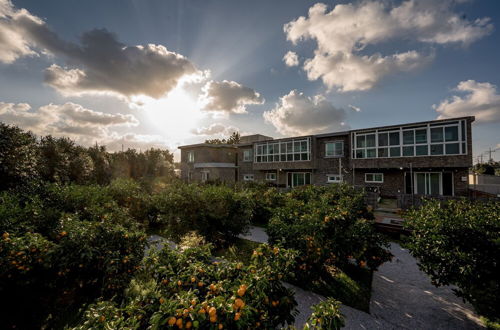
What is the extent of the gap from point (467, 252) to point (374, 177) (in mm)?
17582

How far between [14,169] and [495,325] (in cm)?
1804

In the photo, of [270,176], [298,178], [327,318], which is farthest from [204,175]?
[327,318]

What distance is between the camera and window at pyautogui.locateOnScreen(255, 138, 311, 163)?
2211cm

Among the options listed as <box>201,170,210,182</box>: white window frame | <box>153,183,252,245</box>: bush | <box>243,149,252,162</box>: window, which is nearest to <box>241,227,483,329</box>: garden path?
<box>153,183,252,245</box>: bush

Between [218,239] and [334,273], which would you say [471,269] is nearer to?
[334,273]

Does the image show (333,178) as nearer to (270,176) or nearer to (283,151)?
(283,151)

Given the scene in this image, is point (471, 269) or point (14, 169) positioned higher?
point (14, 169)

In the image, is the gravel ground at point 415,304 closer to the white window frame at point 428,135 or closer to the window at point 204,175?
the white window frame at point 428,135

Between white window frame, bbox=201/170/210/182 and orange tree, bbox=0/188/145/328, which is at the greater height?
white window frame, bbox=201/170/210/182

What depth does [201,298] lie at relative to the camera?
1.96 m

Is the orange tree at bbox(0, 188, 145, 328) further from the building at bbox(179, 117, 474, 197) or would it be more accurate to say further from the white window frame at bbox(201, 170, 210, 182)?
the white window frame at bbox(201, 170, 210, 182)

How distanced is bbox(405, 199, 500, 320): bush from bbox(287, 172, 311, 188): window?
62.3 feet

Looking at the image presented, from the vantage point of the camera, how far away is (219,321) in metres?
1.57

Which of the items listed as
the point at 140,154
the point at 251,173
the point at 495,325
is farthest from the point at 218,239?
the point at 140,154
